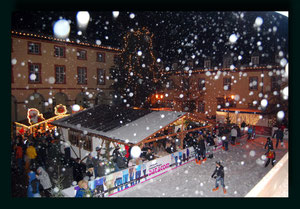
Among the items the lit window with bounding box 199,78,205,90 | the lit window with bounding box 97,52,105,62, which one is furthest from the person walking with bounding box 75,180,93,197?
the lit window with bounding box 199,78,205,90

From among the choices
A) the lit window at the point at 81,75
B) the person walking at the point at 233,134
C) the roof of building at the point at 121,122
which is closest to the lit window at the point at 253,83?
the person walking at the point at 233,134

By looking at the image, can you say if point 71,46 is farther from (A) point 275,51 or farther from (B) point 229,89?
(A) point 275,51

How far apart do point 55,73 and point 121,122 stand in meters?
14.2

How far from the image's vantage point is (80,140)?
453 inches

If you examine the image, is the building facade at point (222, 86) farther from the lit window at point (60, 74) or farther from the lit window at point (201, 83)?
the lit window at point (60, 74)

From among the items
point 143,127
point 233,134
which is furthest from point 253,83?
point 143,127

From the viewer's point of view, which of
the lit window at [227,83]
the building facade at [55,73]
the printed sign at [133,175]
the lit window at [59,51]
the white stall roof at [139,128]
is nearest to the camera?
the printed sign at [133,175]

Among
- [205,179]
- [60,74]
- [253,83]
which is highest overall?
[60,74]

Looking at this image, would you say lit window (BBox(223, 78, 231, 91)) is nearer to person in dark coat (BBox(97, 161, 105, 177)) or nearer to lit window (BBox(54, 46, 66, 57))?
lit window (BBox(54, 46, 66, 57))

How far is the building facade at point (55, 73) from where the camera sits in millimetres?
18203

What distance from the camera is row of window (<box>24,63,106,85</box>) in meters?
19.2

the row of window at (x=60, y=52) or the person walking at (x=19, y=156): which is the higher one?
the row of window at (x=60, y=52)

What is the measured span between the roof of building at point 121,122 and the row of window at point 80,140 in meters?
0.49

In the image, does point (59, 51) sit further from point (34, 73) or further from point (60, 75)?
point (34, 73)
